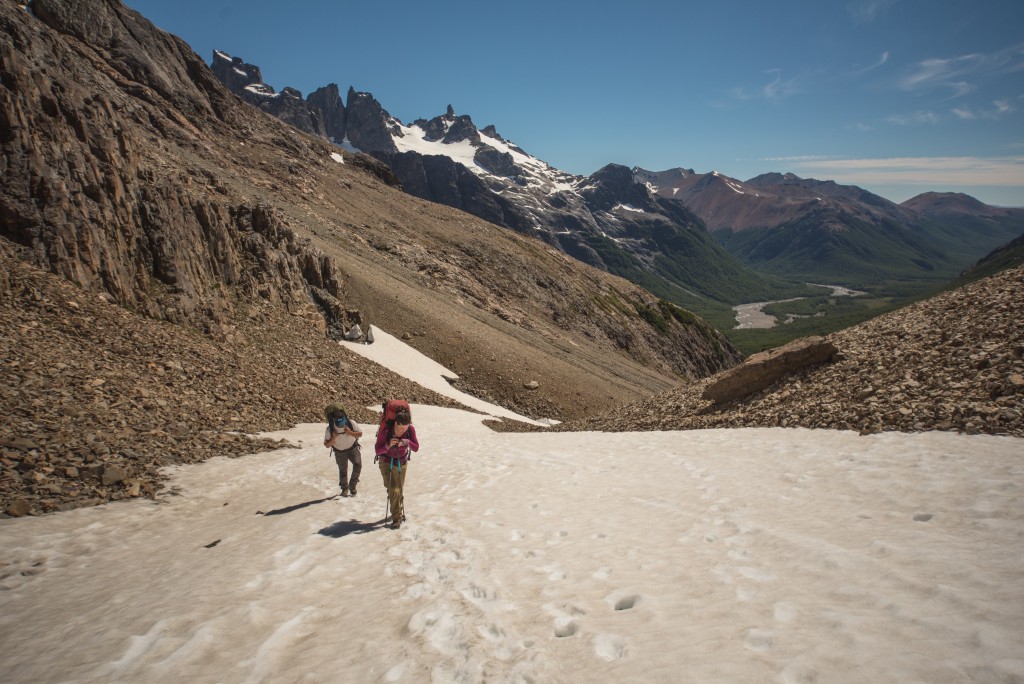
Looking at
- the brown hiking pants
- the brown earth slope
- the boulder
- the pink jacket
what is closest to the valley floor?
the brown hiking pants

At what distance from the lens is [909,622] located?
5.09 m

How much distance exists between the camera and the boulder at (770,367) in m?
18.7

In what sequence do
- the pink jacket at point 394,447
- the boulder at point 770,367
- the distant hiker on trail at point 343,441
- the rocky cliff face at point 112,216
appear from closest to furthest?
the pink jacket at point 394,447
the distant hiker on trail at point 343,441
the boulder at point 770,367
the rocky cliff face at point 112,216

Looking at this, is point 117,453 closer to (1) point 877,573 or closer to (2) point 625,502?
(2) point 625,502

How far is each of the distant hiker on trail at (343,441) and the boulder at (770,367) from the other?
14.5 m

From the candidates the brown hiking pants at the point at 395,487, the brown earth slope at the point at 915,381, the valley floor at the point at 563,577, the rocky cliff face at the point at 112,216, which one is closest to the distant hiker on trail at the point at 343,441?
the valley floor at the point at 563,577

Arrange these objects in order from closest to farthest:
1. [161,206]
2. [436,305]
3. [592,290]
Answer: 1. [161,206]
2. [436,305]
3. [592,290]

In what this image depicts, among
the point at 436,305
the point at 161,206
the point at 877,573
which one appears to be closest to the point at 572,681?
the point at 877,573

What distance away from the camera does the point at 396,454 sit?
10.7 meters

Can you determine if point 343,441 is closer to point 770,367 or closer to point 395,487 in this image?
point 395,487

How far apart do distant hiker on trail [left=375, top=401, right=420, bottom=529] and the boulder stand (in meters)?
14.0

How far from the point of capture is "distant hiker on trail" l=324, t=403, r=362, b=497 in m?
12.3

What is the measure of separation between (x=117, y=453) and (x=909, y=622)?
16.0 m

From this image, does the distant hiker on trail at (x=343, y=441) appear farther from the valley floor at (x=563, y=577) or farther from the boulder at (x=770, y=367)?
the boulder at (x=770, y=367)
